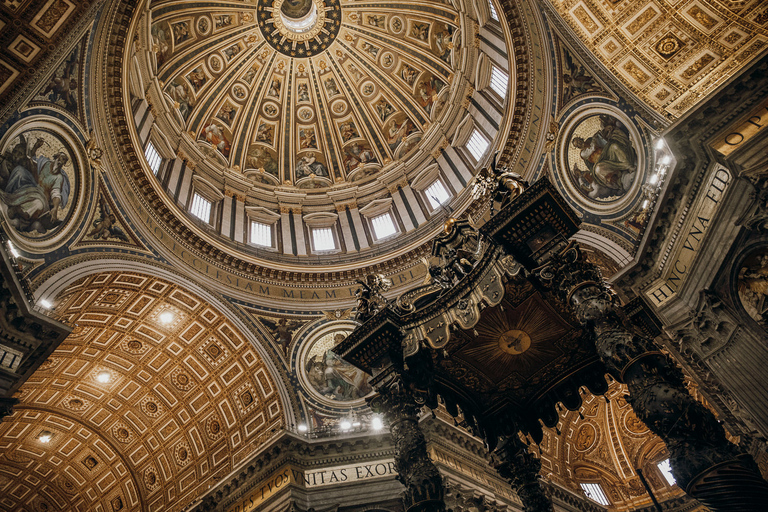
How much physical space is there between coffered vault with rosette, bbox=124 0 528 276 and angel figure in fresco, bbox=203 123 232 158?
0.06 m

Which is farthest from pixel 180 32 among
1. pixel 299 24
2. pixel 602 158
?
pixel 602 158

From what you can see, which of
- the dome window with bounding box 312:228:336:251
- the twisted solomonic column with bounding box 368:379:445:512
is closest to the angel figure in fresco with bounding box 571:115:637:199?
the twisted solomonic column with bounding box 368:379:445:512

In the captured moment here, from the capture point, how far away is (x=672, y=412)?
5527 millimetres

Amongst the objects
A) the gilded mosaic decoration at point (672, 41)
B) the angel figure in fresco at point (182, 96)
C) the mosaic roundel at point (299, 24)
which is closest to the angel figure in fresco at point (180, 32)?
the angel figure in fresco at point (182, 96)

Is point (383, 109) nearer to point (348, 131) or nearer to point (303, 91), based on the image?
point (348, 131)

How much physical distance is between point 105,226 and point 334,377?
800cm

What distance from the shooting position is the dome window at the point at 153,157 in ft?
56.7

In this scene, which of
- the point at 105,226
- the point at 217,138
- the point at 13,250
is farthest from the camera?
the point at 217,138

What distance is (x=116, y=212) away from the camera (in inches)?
553

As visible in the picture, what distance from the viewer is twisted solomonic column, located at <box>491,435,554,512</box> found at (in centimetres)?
921

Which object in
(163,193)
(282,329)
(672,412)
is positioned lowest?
(672,412)

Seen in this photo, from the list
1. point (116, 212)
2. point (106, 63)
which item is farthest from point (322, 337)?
point (106, 63)

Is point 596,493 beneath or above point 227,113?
beneath

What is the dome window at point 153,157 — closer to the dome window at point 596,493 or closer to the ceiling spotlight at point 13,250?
the ceiling spotlight at point 13,250
